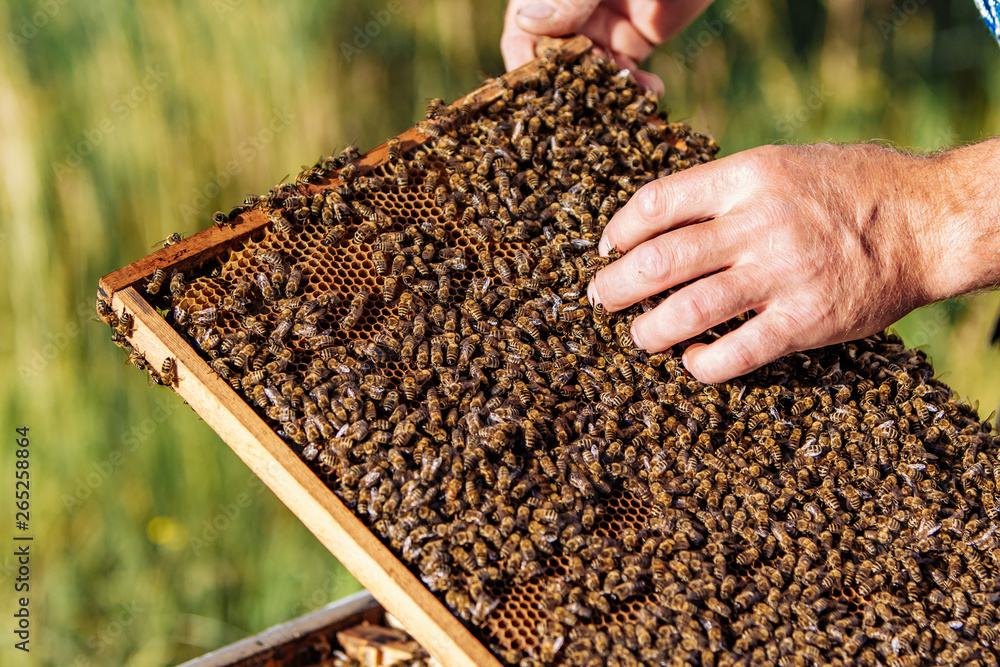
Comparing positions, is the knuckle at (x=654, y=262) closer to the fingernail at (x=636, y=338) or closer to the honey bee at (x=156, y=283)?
the fingernail at (x=636, y=338)

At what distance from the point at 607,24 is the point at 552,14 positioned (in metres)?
0.99

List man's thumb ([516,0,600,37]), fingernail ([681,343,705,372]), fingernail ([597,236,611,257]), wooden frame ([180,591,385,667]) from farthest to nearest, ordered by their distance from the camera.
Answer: man's thumb ([516,0,600,37]) → wooden frame ([180,591,385,667]) → fingernail ([597,236,611,257]) → fingernail ([681,343,705,372])

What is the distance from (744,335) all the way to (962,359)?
7180 mm

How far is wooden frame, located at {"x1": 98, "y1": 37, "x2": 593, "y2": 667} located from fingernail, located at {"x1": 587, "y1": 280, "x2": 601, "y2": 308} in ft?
5.82

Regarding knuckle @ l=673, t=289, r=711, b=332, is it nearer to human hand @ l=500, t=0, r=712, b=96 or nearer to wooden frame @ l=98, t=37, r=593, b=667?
wooden frame @ l=98, t=37, r=593, b=667

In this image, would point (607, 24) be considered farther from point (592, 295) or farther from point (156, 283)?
point (156, 283)

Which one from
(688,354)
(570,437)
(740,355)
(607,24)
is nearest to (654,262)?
(688,354)

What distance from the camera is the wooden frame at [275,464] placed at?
9.85 feet

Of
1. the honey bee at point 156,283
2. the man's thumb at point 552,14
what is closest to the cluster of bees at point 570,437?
the honey bee at point 156,283

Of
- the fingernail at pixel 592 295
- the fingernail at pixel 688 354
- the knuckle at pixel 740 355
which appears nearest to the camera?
the knuckle at pixel 740 355

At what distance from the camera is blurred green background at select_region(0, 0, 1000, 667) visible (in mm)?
6465

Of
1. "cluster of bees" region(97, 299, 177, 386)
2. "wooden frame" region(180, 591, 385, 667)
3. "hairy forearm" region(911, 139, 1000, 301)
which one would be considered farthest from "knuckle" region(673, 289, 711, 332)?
"wooden frame" region(180, 591, 385, 667)

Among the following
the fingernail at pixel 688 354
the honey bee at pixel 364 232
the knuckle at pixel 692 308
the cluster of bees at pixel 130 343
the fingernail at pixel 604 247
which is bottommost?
the fingernail at pixel 688 354

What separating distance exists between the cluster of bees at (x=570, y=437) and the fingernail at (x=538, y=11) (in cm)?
131
